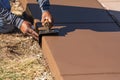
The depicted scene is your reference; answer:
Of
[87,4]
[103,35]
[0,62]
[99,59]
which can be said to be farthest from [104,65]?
[87,4]

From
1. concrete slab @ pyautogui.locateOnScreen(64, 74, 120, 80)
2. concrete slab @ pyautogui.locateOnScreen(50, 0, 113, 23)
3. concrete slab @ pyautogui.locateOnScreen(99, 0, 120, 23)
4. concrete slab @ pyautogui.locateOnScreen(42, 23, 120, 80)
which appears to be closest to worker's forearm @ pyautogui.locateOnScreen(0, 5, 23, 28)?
concrete slab @ pyautogui.locateOnScreen(42, 23, 120, 80)

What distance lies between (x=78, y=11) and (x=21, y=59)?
144 cm

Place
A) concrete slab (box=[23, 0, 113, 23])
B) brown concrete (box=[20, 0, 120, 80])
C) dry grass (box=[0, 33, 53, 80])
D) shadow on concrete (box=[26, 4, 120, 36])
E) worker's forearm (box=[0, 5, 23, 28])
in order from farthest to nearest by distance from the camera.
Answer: concrete slab (box=[23, 0, 113, 23]) → shadow on concrete (box=[26, 4, 120, 36]) → worker's forearm (box=[0, 5, 23, 28]) → dry grass (box=[0, 33, 53, 80]) → brown concrete (box=[20, 0, 120, 80])

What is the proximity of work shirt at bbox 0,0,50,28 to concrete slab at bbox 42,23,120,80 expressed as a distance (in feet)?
1.28

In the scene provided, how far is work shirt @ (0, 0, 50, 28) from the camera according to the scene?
5.44 m

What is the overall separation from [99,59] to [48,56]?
2.24ft

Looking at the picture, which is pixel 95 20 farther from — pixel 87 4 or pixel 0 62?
pixel 0 62

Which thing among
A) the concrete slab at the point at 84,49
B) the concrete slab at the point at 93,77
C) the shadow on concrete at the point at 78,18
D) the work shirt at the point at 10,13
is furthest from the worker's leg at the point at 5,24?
the concrete slab at the point at 93,77

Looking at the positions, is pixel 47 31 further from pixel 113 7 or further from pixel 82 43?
pixel 113 7

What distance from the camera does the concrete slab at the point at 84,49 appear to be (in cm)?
463

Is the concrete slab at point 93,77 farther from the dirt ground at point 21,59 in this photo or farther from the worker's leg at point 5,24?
the worker's leg at point 5,24

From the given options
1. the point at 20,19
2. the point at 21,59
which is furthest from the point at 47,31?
the point at 21,59

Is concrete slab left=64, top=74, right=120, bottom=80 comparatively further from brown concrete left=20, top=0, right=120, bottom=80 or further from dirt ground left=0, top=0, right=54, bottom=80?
dirt ground left=0, top=0, right=54, bottom=80

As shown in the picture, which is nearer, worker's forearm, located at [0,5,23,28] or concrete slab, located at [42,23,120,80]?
concrete slab, located at [42,23,120,80]
